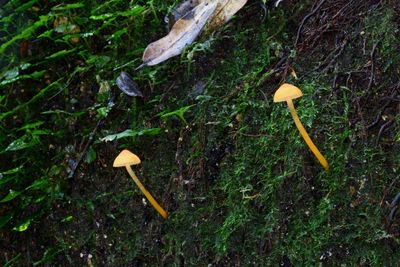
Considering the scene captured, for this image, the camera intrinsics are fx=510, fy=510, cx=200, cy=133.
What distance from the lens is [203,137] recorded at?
2586 millimetres

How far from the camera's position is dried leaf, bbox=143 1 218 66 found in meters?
2.81

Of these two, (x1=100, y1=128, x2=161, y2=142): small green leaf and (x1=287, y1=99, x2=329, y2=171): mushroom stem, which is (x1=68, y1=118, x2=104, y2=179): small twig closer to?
(x1=100, y1=128, x2=161, y2=142): small green leaf

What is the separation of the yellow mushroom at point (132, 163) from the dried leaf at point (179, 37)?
0.61m

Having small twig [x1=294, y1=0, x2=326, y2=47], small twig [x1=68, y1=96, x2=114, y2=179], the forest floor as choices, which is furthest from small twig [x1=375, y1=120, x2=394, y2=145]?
small twig [x1=68, y1=96, x2=114, y2=179]

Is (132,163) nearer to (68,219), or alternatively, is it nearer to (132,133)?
(132,133)

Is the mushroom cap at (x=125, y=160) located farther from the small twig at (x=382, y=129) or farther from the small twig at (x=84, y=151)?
the small twig at (x=382, y=129)

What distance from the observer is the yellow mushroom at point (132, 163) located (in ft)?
7.99

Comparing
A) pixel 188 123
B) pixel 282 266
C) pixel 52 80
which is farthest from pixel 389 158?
pixel 52 80

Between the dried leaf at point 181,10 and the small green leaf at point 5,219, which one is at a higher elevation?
the dried leaf at point 181,10

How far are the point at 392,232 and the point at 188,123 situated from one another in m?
1.15

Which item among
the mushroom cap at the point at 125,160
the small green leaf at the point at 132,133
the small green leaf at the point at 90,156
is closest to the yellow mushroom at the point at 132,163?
the mushroom cap at the point at 125,160

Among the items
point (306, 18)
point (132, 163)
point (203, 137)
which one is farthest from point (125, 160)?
point (306, 18)

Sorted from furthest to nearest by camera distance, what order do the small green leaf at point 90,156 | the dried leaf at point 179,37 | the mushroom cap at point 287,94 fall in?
the small green leaf at point 90,156, the dried leaf at point 179,37, the mushroom cap at point 287,94

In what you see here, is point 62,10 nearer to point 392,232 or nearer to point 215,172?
point 215,172
